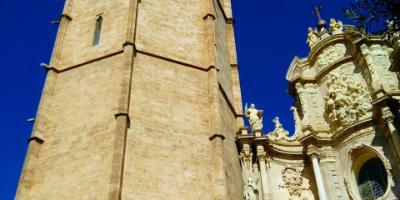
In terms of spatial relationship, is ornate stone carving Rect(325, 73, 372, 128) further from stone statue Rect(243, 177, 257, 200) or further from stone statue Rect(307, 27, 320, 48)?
stone statue Rect(243, 177, 257, 200)

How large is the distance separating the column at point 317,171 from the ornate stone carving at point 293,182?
664 mm

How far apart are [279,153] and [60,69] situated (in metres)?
7.21

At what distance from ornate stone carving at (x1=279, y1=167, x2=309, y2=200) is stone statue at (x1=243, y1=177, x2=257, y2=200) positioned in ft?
4.61

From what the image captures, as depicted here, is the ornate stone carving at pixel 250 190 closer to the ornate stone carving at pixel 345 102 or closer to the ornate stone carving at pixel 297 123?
the ornate stone carving at pixel 297 123

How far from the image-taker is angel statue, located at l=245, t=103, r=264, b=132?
15352mm

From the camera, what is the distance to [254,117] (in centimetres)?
1570

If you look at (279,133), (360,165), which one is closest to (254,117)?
(279,133)

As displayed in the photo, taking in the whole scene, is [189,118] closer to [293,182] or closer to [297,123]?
[293,182]

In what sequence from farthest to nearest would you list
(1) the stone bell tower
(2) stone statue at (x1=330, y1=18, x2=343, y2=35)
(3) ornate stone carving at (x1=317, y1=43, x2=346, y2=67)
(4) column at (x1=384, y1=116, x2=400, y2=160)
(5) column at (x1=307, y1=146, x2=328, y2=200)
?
1. (2) stone statue at (x1=330, y1=18, x2=343, y2=35)
2. (3) ornate stone carving at (x1=317, y1=43, x2=346, y2=67)
3. (5) column at (x1=307, y1=146, x2=328, y2=200)
4. (4) column at (x1=384, y1=116, x2=400, y2=160)
5. (1) the stone bell tower

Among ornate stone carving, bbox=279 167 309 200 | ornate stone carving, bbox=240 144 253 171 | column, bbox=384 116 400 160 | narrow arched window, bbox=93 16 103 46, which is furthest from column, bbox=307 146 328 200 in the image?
narrow arched window, bbox=93 16 103 46

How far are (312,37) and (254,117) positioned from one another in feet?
16.6

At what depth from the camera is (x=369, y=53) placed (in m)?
15.9

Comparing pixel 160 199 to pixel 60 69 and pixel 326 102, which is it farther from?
pixel 326 102

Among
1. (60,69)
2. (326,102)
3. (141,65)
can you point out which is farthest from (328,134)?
(60,69)
